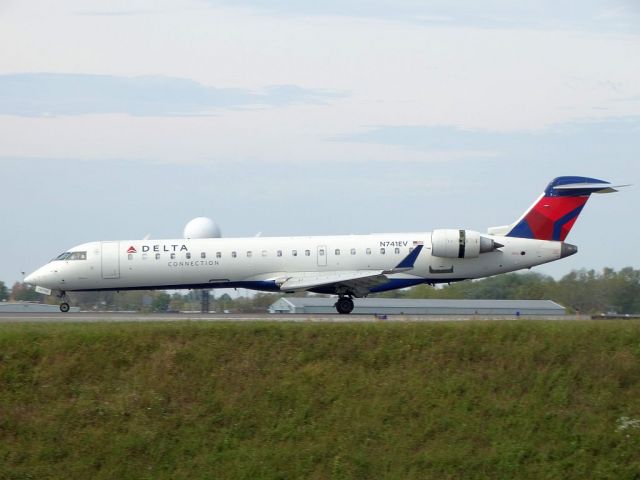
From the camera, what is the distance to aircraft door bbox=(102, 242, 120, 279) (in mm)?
35719

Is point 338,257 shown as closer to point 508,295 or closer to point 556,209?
point 556,209

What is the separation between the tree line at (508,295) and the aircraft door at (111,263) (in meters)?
9.31

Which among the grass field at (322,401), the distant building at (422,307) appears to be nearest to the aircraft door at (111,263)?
the distant building at (422,307)

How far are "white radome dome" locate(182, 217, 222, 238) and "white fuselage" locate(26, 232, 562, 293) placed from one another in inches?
195

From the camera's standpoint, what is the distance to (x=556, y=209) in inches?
1401

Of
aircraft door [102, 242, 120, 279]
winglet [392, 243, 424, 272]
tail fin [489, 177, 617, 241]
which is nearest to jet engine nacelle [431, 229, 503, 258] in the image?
winglet [392, 243, 424, 272]

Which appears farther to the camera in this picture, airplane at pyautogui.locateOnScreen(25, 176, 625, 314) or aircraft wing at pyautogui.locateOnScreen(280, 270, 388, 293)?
airplane at pyautogui.locateOnScreen(25, 176, 625, 314)

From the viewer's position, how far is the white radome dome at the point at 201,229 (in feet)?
134

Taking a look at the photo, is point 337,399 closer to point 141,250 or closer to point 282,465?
point 282,465

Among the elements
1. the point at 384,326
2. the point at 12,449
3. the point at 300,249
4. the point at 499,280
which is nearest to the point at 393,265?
the point at 300,249

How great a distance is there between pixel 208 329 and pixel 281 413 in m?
2.99

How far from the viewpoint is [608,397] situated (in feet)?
54.3

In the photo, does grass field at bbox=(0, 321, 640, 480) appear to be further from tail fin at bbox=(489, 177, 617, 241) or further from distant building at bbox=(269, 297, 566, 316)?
distant building at bbox=(269, 297, 566, 316)

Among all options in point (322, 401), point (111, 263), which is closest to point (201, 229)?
point (111, 263)
